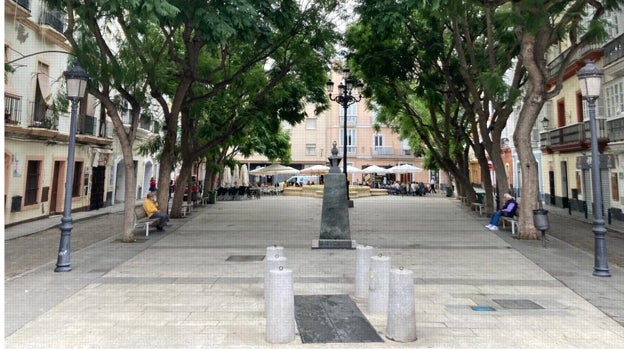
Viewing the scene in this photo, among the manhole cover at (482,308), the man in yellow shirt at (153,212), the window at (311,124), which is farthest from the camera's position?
the window at (311,124)

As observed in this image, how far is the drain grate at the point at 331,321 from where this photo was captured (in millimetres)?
4339

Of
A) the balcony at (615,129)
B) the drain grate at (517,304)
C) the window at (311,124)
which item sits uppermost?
the window at (311,124)

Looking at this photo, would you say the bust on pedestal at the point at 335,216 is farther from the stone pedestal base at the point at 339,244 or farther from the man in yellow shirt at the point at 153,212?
the man in yellow shirt at the point at 153,212

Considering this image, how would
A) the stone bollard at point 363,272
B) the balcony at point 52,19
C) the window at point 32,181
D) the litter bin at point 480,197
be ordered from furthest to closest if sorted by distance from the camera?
1. the litter bin at point 480,197
2. the window at point 32,181
3. the balcony at point 52,19
4. the stone bollard at point 363,272

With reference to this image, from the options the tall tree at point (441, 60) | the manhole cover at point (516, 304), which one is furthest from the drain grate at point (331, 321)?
the tall tree at point (441, 60)

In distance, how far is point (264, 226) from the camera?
1390 cm

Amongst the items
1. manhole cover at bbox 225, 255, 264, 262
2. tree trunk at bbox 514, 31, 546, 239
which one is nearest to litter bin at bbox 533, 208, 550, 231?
tree trunk at bbox 514, 31, 546, 239

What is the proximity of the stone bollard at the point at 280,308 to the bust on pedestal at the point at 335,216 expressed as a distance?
526cm

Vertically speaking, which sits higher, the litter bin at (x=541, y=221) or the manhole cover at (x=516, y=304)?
the litter bin at (x=541, y=221)

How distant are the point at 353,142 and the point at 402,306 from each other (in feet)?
138

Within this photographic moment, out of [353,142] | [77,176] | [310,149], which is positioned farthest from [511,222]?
[310,149]

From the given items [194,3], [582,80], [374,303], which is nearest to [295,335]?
[374,303]

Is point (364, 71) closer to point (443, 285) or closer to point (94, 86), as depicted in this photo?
point (94, 86)

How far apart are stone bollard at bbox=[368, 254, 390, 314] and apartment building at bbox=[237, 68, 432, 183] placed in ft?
131
